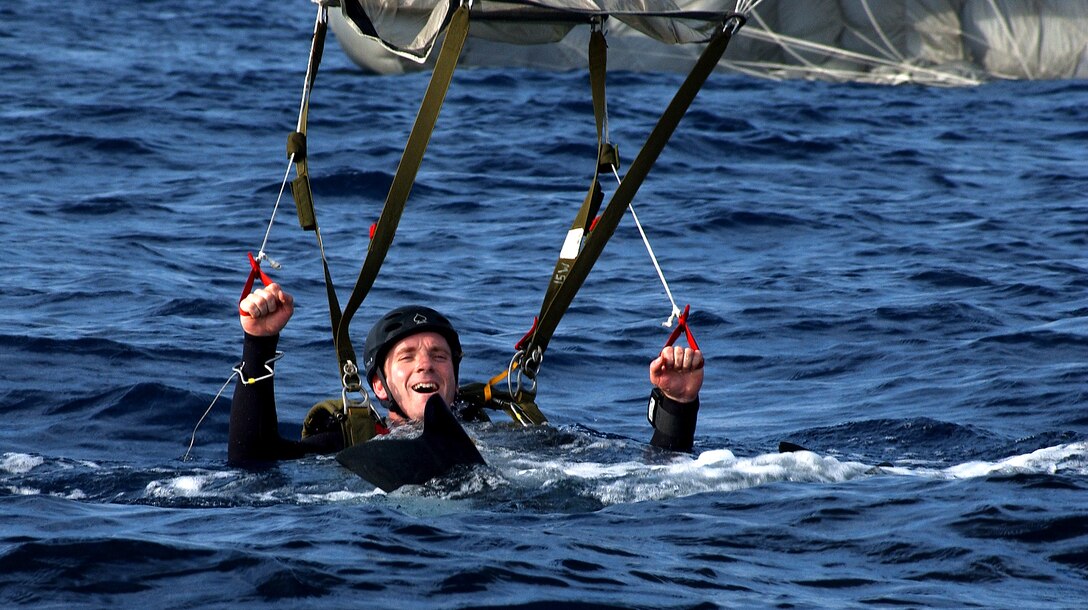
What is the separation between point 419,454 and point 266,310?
3.47 ft

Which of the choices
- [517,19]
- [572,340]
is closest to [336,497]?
[517,19]

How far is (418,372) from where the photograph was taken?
8.16 metres

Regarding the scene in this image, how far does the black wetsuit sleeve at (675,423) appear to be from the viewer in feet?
25.9

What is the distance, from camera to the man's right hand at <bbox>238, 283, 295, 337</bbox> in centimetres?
714

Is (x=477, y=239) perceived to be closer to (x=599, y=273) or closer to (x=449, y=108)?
(x=599, y=273)

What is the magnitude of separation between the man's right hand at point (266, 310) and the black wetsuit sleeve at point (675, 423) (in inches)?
82.8

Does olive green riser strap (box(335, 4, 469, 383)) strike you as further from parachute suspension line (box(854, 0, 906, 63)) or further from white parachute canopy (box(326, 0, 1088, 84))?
parachute suspension line (box(854, 0, 906, 63))

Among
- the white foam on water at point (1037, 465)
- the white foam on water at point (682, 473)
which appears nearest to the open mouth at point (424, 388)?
the white foam on water at point (682, 473)

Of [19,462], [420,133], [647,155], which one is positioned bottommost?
[19,462]

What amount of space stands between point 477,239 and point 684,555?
972 centimetres

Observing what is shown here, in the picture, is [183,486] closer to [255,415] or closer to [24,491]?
[255,415]

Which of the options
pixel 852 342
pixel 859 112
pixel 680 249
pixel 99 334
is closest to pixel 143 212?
pixel 99 334

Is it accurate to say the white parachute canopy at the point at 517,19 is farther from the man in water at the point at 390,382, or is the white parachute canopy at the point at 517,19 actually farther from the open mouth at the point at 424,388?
the open mouth at the point at 424,388

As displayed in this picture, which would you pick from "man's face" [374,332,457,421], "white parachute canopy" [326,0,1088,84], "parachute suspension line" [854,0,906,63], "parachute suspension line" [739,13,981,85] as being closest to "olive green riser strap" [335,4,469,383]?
"man's face" [374,332,457,421]
